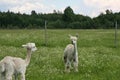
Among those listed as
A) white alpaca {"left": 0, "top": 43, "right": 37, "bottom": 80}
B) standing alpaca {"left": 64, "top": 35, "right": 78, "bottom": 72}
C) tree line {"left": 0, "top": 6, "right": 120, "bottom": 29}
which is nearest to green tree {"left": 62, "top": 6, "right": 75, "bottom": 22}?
tree line {"left": 0, "top": 6, "right": 120, "bottom": 29}

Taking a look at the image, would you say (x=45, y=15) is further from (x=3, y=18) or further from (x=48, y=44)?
(x=48, y=44)

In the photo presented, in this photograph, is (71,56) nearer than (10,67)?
No

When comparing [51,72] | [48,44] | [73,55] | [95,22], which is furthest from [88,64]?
[95,22]

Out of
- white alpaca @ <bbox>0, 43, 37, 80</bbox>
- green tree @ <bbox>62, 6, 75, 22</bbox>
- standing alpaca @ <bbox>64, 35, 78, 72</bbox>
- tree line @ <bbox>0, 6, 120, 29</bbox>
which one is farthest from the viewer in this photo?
green tree @ <bbox>62, 6, 75, 22</bbox>

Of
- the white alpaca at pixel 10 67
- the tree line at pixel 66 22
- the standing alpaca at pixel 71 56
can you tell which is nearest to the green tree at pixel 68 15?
the tree line at pixel 66 22

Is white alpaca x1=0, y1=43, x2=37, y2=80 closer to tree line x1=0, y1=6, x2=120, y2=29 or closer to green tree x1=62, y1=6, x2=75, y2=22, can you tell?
tree line x1=0, y1=6, x2=120, y2=29

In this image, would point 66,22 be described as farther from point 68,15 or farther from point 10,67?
point 10,67

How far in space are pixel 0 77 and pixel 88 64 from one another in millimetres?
8735

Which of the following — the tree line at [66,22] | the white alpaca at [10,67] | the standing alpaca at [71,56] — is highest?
the white alpaca at [10,67]

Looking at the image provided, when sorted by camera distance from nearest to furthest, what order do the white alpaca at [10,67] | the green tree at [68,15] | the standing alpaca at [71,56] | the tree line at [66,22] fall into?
the white alpaca at [10,67] < the standing alpaca at [71,56] < the tree line at [66,22] < the green tree at [68,15]

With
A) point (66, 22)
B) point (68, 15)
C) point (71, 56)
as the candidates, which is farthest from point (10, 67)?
point (68, 15)

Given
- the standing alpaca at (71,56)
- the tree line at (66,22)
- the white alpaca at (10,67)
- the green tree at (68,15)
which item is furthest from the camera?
the green tree at (68,15)

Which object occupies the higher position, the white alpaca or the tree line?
the white alpaca

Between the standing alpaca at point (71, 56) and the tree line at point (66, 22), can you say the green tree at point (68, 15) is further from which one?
the standing alpaca at point (71, 56)
